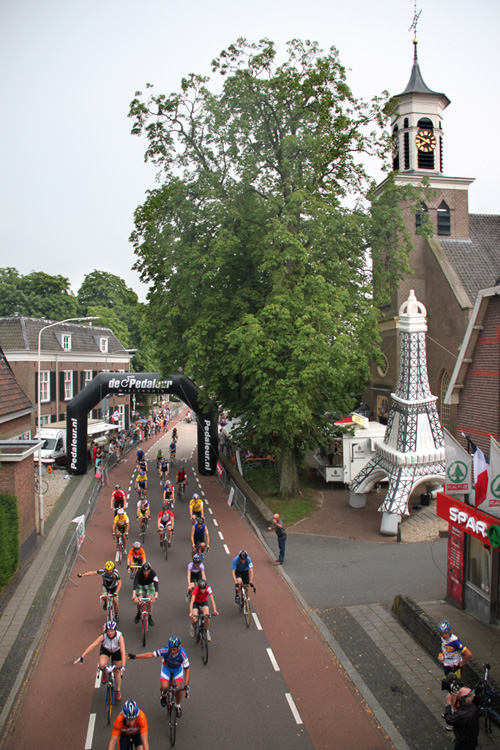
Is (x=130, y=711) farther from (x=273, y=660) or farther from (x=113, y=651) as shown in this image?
(x=273, y=660)

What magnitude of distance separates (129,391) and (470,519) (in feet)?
71.8

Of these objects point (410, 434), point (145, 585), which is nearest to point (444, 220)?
point (410, 434)

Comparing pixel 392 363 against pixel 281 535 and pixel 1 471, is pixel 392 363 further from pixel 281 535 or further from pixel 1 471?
pixel 1 471

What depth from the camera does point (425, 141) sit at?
3222 centimetres

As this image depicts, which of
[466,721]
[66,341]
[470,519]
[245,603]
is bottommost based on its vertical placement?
[245,603]

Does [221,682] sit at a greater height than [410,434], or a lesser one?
lesser

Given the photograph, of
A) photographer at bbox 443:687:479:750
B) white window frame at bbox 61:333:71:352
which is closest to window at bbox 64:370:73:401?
white window frame at bbox 61:333:71:352

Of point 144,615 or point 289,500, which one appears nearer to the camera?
point 144,615

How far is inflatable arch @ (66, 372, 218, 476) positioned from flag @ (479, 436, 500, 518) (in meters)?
19.2

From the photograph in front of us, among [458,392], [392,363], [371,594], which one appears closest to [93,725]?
[371,594]

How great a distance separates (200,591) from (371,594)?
5.03 metres

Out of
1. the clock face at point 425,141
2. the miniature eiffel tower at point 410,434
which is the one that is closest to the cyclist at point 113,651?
the miniature eiffel tower at point 410,434

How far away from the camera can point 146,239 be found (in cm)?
2580

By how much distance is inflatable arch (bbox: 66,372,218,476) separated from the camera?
28.8 m
